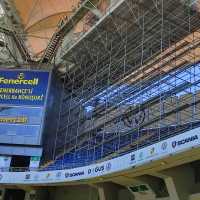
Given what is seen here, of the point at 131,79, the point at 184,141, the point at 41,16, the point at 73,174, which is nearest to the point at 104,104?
the point at 131,79

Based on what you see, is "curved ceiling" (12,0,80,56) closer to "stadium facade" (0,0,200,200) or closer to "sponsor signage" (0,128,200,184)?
"stadium facade" (0,0,200,200)

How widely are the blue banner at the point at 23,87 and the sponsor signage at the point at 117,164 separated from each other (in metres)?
6.27

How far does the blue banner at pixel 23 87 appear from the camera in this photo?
30.0m

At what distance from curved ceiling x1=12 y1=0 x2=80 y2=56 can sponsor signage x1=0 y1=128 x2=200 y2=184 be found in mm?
15533

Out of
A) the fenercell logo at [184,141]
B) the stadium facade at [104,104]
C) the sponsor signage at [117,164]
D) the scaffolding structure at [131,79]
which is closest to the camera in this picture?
the fenercell logo at [184,141]

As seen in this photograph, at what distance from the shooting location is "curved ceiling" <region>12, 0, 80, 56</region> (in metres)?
37.9

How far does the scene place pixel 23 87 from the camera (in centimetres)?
3061

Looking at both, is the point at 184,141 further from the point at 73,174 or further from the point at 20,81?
the point at 20,81

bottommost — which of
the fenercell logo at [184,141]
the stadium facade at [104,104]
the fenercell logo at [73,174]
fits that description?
the fenercell logo at [184,141]

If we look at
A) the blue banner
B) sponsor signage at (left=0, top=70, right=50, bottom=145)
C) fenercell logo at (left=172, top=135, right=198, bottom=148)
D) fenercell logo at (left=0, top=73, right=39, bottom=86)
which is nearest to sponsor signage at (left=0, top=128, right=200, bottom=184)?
fenercell logo at (left=172, top=135, right=198, bottom=148)

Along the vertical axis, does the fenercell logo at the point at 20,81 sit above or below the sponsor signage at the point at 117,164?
above

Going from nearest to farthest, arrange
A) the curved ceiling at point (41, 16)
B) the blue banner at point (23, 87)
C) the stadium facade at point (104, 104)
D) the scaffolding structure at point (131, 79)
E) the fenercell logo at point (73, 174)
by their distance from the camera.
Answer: the stadium facade at point (104, 104) → the fenercell logo at point (73, 174) → the scaffolding structure at point (131, 79) → the blue banner at point (23, 87) → the curved ceiling at point (41, 16)

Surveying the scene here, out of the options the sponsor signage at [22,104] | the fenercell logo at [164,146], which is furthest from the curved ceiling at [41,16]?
the fenercell logo at [164,146]

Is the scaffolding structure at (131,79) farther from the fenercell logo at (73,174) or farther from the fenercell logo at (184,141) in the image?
the fenercell logo at (184,141)
